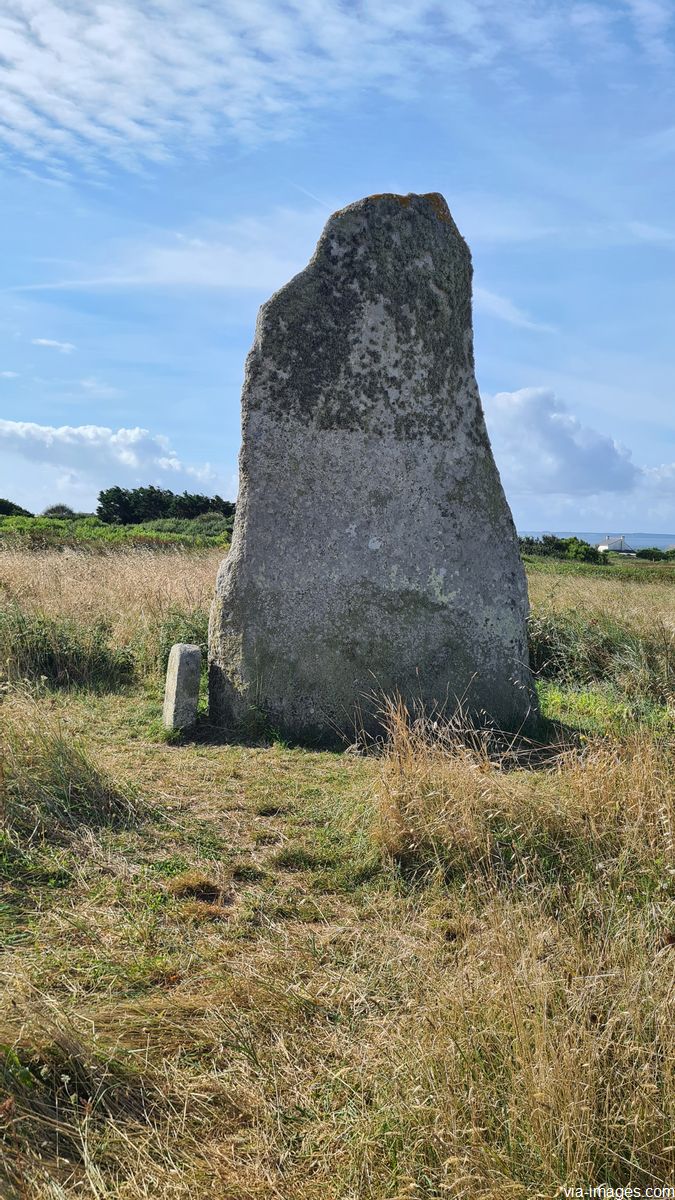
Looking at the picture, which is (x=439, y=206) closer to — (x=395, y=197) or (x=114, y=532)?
(x=395, y=197)

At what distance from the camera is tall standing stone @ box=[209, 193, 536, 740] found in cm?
746

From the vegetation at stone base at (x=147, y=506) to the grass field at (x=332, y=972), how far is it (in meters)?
31.2

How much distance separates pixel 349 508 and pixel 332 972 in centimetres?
440

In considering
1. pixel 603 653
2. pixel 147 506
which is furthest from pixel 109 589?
pixel 147 506

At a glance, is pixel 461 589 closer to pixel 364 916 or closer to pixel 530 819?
pixel 530 819

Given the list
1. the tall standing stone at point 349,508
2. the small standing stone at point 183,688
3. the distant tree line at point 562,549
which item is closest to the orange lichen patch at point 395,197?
the tall standing stone at point 349,508

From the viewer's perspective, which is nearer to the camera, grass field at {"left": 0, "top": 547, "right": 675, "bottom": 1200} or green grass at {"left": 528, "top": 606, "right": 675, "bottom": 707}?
grass field at {"left": 0, "top": 547, "right": 675, "bottom": 1200}

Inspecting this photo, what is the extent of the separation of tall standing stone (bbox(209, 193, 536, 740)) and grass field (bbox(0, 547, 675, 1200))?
0.84 meters

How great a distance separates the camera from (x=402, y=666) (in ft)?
24.7

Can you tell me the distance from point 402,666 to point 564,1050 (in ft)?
16.1

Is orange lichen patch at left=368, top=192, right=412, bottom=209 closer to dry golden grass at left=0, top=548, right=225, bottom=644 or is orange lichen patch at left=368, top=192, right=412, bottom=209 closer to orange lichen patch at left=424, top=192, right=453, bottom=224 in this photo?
orange lichen patch at left=424, top=192, right=453, bottom=224

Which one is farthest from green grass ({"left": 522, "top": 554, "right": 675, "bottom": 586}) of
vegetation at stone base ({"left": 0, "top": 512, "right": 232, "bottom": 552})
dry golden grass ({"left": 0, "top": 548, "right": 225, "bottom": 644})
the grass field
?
the grass field

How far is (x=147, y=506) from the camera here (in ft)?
124

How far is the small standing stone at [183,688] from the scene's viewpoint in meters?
7.46
